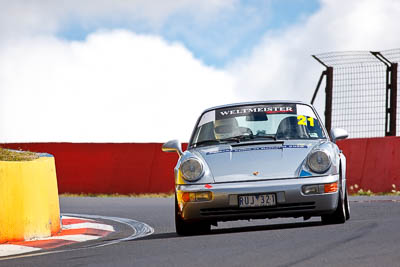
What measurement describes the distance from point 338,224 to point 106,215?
526 centimetres

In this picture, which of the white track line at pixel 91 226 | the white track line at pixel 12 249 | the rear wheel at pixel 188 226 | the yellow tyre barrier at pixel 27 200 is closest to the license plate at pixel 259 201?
the rear wheel at pixel 188 226

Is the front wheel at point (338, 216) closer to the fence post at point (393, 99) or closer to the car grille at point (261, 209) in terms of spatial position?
the car grille at point (261, 209)

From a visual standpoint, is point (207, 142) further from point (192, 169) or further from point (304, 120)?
point (304, 120)

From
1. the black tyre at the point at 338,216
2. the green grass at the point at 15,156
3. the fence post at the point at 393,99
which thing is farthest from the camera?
the fence post at the point at 393,99

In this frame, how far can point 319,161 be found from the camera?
29.9 ft

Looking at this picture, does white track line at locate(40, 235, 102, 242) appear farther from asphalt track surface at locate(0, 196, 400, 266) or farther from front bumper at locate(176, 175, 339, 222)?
front bumper at locate(176, 175, 339, 222)

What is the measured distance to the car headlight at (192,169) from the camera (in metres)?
9.18

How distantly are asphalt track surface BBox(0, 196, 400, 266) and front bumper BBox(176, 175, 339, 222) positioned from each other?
0.18 meters

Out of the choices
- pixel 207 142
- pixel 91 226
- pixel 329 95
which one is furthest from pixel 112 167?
pixel 207 142

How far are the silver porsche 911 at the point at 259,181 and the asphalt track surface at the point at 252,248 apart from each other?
20cm

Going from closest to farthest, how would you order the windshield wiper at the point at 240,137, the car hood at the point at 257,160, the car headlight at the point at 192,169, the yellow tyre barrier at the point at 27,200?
1. the car hood at the point at 257,160
2. the car headlight at the point at 192,169
3. the yellow tyre barrier at the point at 27,200
4. the windshield wiper at the point at 240,137

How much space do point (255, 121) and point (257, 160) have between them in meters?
1.12

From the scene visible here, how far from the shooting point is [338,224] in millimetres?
9414

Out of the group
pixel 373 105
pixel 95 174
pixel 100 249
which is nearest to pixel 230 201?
pixel 100 249
